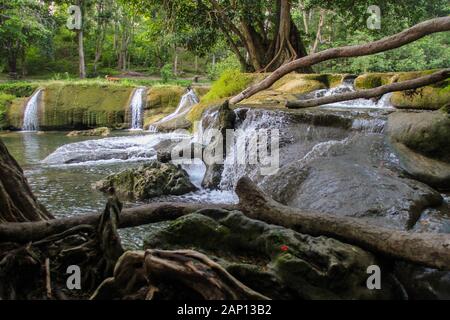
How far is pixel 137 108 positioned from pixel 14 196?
18.5m

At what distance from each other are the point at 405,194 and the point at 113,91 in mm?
19383

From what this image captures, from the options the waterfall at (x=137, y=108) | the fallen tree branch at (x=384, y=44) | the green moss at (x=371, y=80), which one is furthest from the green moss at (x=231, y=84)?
the fallen tree branch at (x=384, y=44)

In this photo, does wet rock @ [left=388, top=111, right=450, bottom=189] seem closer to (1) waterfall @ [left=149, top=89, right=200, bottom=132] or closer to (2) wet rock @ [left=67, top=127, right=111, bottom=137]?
(1) waterfall @ [left=149, top=89, right=200, bottom=132]

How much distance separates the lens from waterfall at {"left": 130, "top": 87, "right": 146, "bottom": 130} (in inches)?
844

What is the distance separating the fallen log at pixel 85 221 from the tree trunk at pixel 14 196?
18 centimetres

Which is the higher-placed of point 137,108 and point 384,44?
point 384,44

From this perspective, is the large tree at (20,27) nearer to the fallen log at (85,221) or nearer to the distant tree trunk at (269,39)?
the distant tree trunk at (269,39)

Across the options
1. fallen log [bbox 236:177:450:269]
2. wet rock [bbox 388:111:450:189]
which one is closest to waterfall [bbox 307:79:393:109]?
wet rock [bbox 388:111:450:189]

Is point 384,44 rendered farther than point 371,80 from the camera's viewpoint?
No

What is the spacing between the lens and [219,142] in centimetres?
998

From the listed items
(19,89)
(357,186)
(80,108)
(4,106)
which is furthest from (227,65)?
(357,186)

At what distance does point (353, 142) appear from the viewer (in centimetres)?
789

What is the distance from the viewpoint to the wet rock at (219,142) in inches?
358

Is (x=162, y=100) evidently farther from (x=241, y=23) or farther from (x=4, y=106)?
(x=4, y=106)
